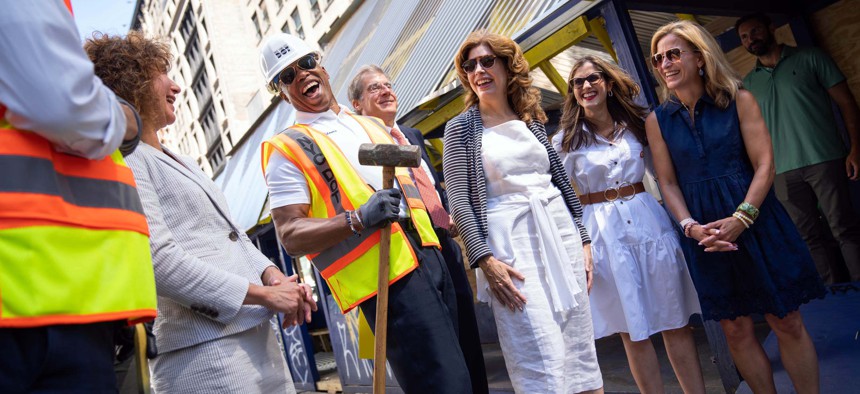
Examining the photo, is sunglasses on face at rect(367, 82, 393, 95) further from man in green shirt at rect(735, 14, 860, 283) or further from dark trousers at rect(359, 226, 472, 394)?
man in green shirt at rect(735, 14, 860, 283)

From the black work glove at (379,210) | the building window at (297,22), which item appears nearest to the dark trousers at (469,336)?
the black work glove at (379,210)

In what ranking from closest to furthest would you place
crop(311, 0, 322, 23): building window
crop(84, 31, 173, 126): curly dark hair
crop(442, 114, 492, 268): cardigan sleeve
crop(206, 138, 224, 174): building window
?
1. crop(84, 31, 173, 126): curly dark hair
2. crop(442, 114, 492, 268): cardigan sleeve
3. crop(311, 0, 322, 23): building window
4. crop(206, 138, 224, 174): building window

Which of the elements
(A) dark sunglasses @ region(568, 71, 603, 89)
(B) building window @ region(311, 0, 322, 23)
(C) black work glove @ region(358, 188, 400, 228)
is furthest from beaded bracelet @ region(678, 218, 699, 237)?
(B) building window @ region(311, 0, 322, 23)

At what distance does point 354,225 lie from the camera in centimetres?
234

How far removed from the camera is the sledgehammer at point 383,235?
2.30 meters

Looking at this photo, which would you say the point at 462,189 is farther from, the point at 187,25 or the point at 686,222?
the point at 187,25

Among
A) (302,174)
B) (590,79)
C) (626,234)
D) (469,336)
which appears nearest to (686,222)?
(626,234)

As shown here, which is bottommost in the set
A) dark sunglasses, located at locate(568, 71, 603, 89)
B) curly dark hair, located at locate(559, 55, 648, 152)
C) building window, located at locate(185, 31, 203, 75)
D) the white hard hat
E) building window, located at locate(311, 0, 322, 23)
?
curly dark hair, located at locate(559, 55, 648, 152)

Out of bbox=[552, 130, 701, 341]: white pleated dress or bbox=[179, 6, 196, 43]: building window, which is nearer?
bbox=[552, 130, 701, 341]: white pleated dress

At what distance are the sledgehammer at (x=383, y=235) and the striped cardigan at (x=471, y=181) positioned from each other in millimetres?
427

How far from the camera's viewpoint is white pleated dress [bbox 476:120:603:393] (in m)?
2.71

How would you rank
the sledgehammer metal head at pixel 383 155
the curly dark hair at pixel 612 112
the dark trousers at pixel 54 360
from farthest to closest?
the curly dark hair at pixel 612 112 → the sledgehammer metal head at pixel 383 155 → the dark trousers at pixel 54 360

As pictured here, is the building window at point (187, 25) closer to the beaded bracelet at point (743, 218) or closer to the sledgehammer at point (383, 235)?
the sledgehammer at point (383, 235)

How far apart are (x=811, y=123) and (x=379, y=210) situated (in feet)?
12.9
